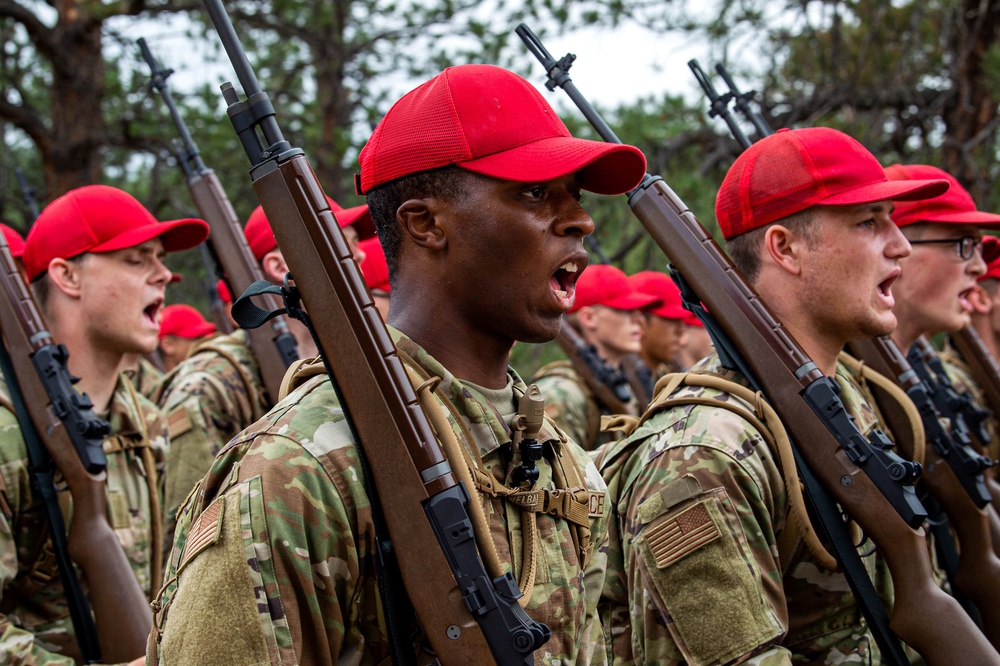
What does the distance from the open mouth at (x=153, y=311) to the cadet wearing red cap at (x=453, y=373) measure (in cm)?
239

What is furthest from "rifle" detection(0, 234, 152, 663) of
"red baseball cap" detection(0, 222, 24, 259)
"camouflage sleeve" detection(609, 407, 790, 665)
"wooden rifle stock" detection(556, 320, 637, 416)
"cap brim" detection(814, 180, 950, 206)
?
"wooden rifle stock" detection(556, 320, 637, 416)

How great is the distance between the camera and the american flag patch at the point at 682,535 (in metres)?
2.65

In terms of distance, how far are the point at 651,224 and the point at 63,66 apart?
7842 mm

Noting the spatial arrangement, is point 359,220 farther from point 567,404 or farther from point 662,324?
point 662,324

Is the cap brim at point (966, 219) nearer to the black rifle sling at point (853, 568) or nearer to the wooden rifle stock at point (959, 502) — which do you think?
the wooden rifle stock at point (959, 502)

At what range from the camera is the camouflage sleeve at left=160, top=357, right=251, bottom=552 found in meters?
4.83

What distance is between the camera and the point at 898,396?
3.82 meters

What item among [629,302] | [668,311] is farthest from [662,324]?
[629,302]

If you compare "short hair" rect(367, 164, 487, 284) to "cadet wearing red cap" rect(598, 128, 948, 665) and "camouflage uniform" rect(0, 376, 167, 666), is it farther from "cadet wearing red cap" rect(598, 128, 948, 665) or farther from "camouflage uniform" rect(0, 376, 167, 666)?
"camouflage uniform" rect(0, 376, 167, 666)

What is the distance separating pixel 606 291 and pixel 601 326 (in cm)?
33

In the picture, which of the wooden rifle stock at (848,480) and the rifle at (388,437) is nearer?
the rifle at (388,437)

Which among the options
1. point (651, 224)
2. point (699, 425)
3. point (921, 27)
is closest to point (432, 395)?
point (699, 425)

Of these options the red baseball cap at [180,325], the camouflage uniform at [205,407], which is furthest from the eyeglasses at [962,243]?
the red baseball cap at [180,325]

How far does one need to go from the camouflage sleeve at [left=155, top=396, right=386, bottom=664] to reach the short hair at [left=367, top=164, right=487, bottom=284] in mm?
475
